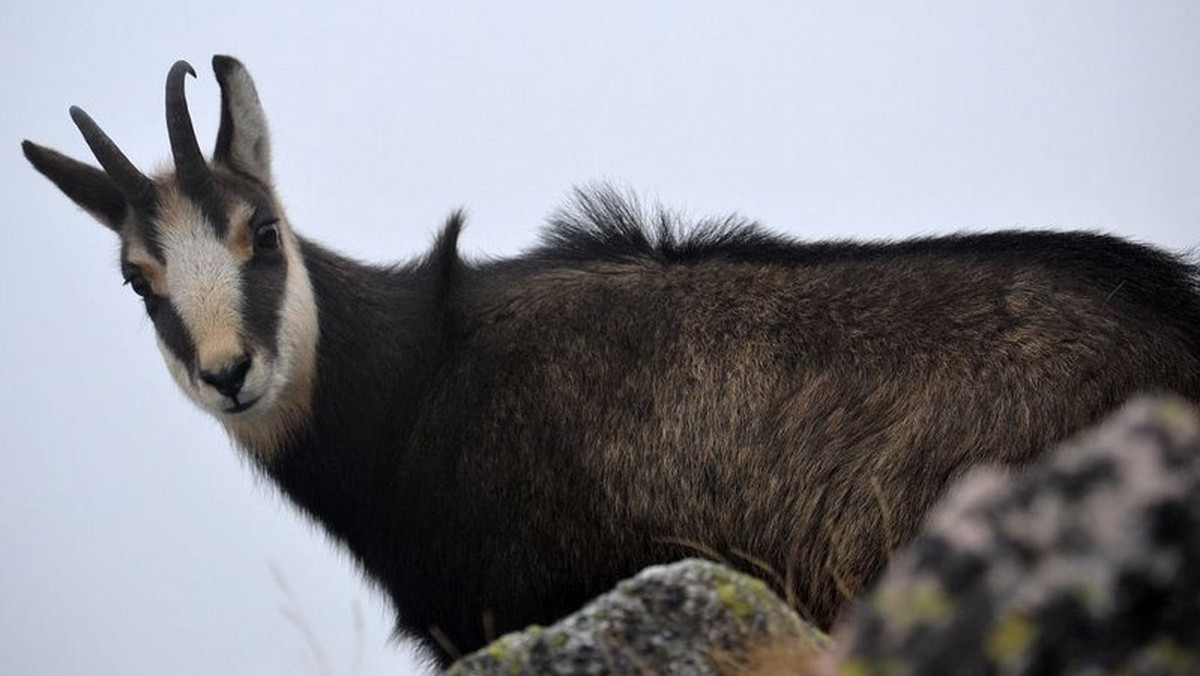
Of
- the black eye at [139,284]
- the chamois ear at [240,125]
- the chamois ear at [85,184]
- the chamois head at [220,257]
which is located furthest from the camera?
the chamois ear at [240,125]

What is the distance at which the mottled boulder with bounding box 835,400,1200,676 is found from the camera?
2.90 metres

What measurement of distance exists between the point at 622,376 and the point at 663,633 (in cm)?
354

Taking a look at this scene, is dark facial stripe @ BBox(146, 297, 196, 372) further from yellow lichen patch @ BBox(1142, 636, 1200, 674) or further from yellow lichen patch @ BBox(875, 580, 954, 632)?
yellow lichen patch @ BBox(1142, 636, 1200, 674)

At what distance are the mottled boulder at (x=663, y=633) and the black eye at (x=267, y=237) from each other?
4408 mm

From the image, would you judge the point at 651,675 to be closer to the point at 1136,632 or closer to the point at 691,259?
the point at 1136,632

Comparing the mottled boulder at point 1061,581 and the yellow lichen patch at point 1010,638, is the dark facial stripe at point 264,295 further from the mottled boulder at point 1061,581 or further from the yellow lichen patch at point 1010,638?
the yellow lichen patch at point 1010,638

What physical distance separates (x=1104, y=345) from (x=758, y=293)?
5.37 feet

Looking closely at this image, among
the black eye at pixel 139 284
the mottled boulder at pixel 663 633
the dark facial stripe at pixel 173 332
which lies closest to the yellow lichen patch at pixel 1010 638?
the mottled boulder at pixel 663 633

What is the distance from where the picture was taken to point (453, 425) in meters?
8.75

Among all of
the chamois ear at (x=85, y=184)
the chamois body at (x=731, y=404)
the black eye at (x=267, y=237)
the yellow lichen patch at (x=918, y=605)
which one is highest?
the chamois ear at (x=85, y=184)

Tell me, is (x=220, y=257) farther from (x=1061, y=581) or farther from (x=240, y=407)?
(x=1061, y=581)

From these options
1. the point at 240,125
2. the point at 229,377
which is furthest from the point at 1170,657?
the point at 240,125

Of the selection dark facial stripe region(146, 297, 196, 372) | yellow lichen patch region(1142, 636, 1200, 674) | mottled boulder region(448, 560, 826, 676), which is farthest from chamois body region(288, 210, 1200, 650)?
yellow lichen patch region(1142, 636, 1200, 674)

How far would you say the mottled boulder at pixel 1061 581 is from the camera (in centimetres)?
290
